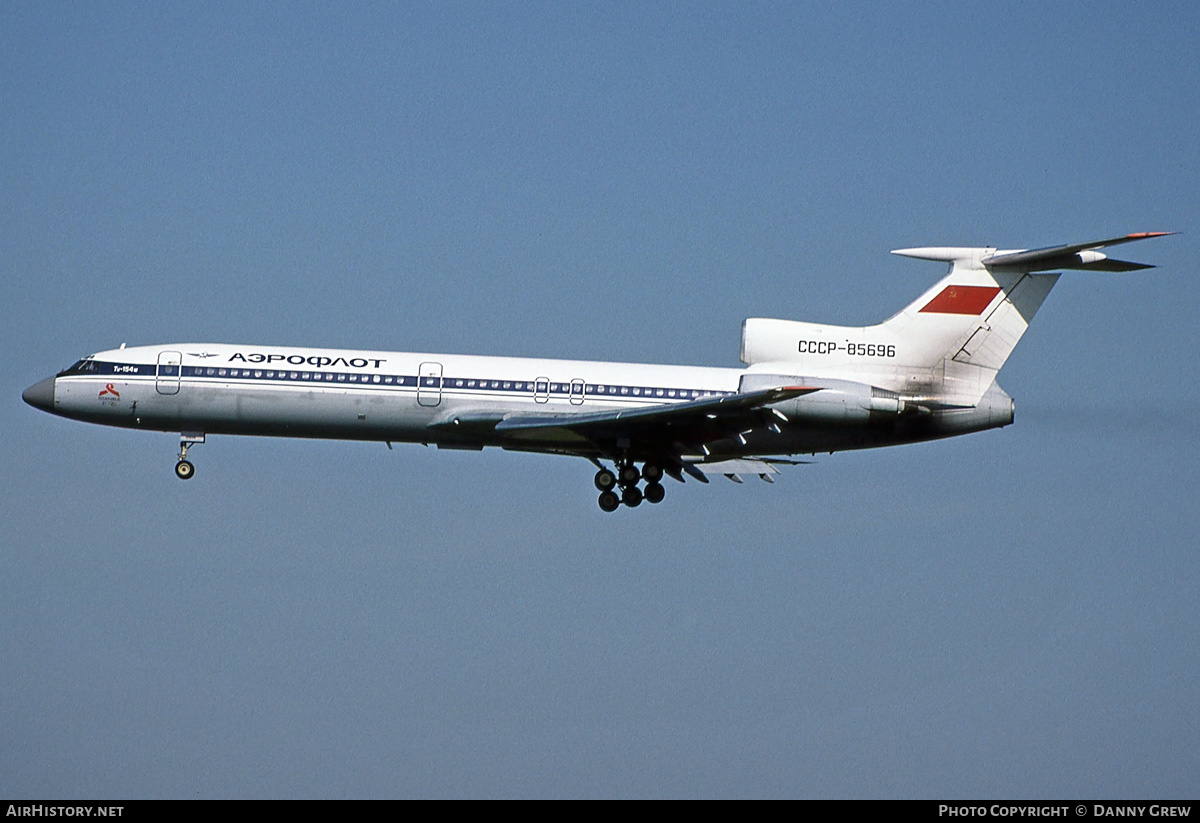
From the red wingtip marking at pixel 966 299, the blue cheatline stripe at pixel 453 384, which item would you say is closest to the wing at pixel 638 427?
the blue cheatline stripe at pixel 453 384

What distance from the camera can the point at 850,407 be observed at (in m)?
38.5

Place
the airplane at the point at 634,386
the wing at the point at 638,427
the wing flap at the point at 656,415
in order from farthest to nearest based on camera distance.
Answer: the airplane at the point at 634,386
the wing at the point at 638,427
the wing flap at the point at 656,415

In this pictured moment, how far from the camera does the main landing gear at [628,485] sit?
4084 cm

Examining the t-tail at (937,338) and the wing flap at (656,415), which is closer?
the wing flap at (656,415)

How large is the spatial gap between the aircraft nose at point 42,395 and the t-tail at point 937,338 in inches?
687

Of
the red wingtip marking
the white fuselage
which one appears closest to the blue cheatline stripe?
the white fuselage

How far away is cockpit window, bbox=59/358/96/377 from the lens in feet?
137

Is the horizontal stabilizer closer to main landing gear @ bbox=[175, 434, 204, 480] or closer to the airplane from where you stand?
the airplane

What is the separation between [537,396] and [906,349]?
8.98 metres

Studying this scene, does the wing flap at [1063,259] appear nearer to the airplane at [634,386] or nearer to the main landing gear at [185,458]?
the airplane at [634,386]

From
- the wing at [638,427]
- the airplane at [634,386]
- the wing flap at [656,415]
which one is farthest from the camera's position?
the airplane at [634,386]
